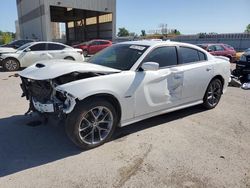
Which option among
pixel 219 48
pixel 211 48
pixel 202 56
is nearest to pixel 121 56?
pixel 202 56

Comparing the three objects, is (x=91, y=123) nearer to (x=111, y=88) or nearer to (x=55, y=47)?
(x=111, y=88)

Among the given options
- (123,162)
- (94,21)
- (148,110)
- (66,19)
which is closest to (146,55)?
(148,110)

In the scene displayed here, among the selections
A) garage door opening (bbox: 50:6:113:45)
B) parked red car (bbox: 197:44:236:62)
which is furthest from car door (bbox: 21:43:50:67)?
garage door opening (bbox: 50:6:113:45)

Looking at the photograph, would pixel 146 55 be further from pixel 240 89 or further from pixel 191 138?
pixel 240 89

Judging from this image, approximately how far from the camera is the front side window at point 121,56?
14.5ft

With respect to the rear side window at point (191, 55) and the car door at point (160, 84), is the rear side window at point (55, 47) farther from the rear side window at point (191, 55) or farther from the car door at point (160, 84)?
the car door at point (160, 84)

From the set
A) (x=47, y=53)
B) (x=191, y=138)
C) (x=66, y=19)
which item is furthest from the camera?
(x=66, y=19)

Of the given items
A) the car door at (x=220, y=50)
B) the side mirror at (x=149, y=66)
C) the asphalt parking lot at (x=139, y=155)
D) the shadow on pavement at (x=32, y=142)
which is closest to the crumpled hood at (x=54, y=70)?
the side mirror at (x=149, y=66)

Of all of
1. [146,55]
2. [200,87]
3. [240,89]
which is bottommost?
[240,89]

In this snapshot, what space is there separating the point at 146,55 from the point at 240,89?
18.2 feet

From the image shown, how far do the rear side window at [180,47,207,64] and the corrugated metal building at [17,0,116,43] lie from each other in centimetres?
2915

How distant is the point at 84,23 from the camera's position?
44375 mm

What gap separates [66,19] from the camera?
4794 centimetres

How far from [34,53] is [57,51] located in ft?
3.68
